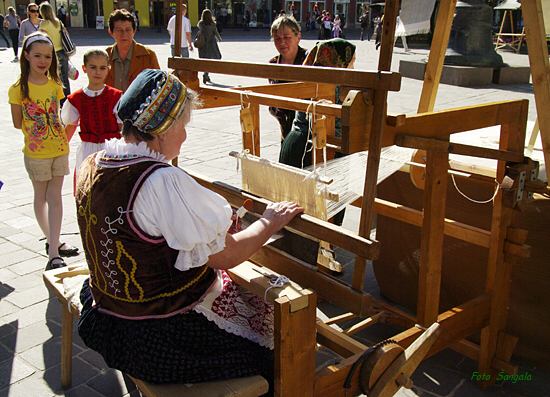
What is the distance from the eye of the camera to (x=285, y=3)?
33812 millimetres

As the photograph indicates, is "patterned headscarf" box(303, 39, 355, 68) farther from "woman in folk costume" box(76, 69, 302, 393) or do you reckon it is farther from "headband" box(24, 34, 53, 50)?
"headband" box(24, 34, 53, 50)

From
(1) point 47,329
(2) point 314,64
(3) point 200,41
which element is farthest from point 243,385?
(3) point 200,41

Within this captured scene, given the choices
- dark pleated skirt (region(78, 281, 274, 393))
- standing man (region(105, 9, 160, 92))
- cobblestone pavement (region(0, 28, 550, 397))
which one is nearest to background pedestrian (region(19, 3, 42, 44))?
cobblestone pavement (region(0, 28, 550, 397))

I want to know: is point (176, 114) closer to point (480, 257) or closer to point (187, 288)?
point (187, 288)

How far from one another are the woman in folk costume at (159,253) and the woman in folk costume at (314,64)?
56.1 inches

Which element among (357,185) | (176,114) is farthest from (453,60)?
(176,114)

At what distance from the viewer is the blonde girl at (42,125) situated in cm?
307

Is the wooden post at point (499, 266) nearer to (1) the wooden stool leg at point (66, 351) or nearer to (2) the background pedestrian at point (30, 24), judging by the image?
(1) the wooden stool leg at point (66, 351)

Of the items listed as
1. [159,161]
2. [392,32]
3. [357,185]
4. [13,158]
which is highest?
[392,32]

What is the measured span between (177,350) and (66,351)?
3.07 ft

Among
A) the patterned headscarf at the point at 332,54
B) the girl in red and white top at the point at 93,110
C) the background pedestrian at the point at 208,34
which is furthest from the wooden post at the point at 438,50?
the background pedestrian at the point at 208,34

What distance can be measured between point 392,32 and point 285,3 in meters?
35.0

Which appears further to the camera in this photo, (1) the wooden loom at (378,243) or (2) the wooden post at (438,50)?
(2) the wooden post at (438,50)

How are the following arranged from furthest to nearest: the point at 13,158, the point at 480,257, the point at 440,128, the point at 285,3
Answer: the point at 285,3 < the point at 13,158 < the point at 480,257 < the point at 440,128
